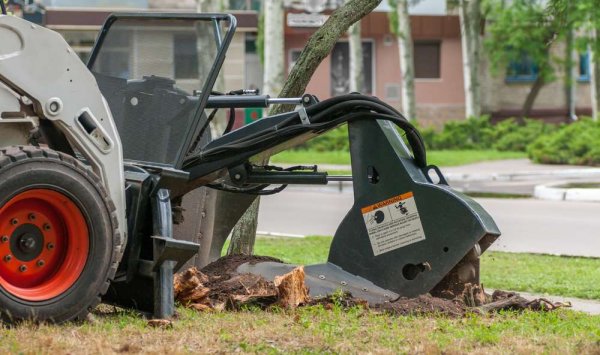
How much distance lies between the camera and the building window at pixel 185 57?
7473 millimetres

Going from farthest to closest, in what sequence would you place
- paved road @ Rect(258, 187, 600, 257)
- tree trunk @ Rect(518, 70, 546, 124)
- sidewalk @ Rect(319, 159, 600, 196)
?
tree trunk @ Rect(518, 70, 546, 124)
sidewalk @ Rect(319, 159, 600, 196)
paved road @ Rect(258, 187, 600, 257)

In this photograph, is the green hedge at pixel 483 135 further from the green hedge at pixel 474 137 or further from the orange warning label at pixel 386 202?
the orange warning label at pixel 386 202

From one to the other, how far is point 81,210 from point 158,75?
158cm

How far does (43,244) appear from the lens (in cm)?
623

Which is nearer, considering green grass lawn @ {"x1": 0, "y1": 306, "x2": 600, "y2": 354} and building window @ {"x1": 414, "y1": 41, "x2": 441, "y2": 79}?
green grass lawn @ {"x1": 0, "y1": 306, "x2": 600, "y2": 354}

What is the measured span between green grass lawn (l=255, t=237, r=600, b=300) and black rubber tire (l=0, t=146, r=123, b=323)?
A: 411 cm

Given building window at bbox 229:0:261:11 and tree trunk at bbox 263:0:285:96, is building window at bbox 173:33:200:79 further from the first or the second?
building window at bbox 229:0:261:11

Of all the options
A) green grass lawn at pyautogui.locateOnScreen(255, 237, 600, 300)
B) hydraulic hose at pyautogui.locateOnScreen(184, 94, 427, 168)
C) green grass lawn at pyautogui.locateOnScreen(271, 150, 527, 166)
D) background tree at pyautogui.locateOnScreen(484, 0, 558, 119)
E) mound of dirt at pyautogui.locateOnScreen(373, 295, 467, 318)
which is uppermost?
background tree at pyautogui.locateOnScreen(484, 0, 558, 119)

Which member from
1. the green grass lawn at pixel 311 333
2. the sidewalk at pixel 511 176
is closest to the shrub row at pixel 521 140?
the sidewalk at pixel 511 176

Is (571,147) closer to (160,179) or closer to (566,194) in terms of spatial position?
(566,194)

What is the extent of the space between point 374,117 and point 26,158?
2185 mm

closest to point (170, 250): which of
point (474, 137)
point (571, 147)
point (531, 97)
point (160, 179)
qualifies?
point (160, 179)

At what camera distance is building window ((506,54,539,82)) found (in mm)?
47531

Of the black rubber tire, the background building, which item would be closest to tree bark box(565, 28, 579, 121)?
the background building
